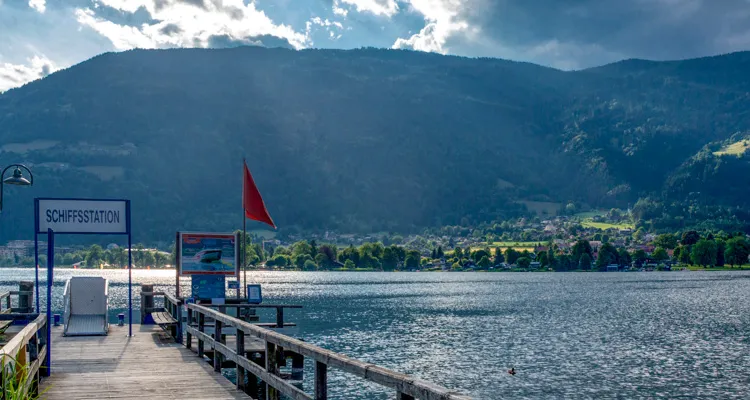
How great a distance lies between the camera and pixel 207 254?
106ft

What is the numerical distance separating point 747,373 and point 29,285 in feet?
120

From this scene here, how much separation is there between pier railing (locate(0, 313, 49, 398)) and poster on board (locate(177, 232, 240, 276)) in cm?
1489

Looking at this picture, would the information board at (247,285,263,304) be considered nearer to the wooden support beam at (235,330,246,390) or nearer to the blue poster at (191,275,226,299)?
the blue poster at (191,275,226,299)

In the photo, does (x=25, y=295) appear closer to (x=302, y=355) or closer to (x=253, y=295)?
(x=253, y=295)

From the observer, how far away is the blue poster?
3159 centimetres

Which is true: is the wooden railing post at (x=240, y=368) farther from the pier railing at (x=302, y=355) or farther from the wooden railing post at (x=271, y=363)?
the wooden railing post at (x=271, y=363)

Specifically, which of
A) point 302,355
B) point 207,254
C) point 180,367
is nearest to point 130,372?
point 180,367

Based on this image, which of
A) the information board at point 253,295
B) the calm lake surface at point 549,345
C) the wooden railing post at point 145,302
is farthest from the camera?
the calm lake surface at point 549,345

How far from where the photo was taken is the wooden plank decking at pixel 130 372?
14.5 metres

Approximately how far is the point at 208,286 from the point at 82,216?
13.1m

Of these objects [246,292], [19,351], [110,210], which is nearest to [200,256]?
[246,292]

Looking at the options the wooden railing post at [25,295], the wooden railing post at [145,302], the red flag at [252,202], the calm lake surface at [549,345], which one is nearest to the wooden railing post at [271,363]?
the calm lake surface at [549,345]

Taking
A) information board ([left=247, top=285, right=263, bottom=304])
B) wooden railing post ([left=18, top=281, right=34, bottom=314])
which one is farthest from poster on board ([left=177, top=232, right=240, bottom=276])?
wooden railing post ([left=18, top=281, right=34, bottom=314])

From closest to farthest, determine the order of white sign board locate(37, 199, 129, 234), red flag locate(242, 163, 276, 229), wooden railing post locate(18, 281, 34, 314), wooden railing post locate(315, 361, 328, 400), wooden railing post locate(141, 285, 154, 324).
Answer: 1. wooden railing post locate(315, 361, 328, 400)
2. white sign board locate(37, 199, 129, 234)
3. wooden railing post locate(141, 285, 154, 324)
4. red flag locate(242, 163, 276, 229)
5. wooden railing post locate(18, 281, 34, 314)
